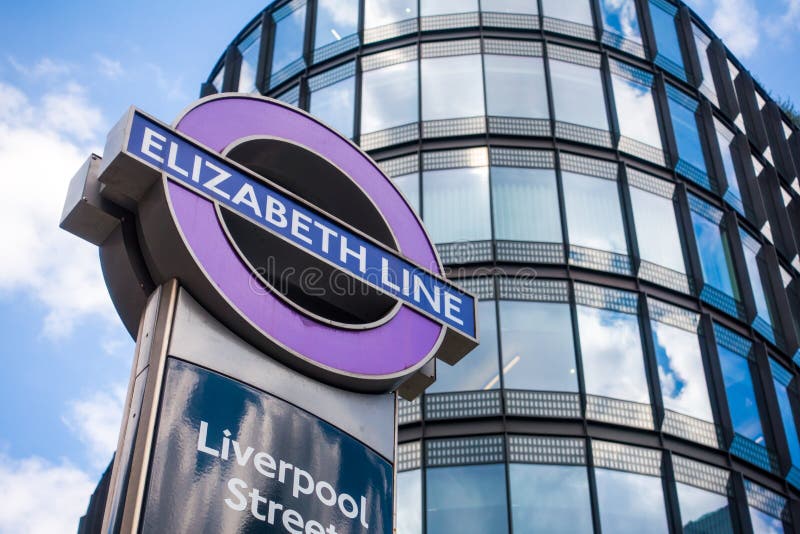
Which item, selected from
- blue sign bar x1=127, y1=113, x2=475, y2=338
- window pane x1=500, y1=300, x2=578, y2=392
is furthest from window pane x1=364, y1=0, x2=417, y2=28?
blue sign bar x1=127, y1=113, x2=475, y2=338

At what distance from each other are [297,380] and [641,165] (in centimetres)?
2022

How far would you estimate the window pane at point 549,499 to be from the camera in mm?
19875

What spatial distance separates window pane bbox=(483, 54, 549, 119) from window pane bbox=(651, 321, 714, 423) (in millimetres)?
6617

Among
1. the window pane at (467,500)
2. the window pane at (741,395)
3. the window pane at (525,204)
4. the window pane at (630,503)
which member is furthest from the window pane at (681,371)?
the window pane at (467,500)

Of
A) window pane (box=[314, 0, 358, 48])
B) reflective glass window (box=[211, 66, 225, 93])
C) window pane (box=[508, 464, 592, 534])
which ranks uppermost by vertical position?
reflective glass window (box=[211, 66, 225, 93])

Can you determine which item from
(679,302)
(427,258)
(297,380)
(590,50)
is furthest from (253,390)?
(590,50)

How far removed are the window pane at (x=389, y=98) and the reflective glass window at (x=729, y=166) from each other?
8.85 m

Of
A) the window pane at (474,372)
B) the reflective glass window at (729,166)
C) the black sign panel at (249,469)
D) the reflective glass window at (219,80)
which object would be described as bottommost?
the black sign panel at (249,469)

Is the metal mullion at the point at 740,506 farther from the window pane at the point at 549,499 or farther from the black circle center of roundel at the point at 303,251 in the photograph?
the black circle center of roundel at the point at 303,251

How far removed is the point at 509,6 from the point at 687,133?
604 centimetres

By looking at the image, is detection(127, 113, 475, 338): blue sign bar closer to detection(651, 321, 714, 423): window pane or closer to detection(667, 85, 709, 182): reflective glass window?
detection(651, 321, 714, 423): window pane

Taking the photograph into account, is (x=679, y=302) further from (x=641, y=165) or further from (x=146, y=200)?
(x=146, y=200)

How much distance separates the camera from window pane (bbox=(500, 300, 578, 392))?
21.9m

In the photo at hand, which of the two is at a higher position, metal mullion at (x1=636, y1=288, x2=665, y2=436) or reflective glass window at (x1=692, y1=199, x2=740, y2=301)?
reflective glass window at (x1=692, y1=199, x2=740, y2=301)
